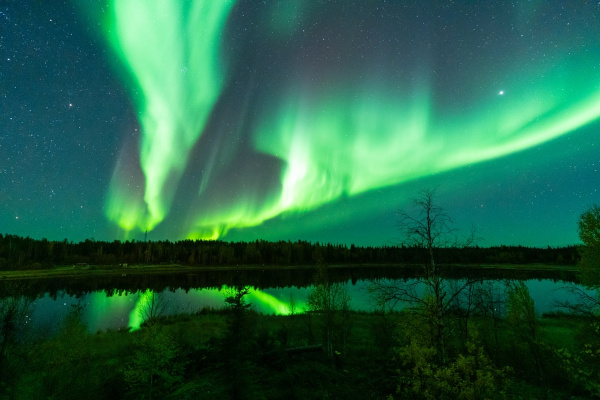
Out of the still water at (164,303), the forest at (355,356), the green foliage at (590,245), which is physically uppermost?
the green foliage at (590,245)

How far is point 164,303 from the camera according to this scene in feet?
197

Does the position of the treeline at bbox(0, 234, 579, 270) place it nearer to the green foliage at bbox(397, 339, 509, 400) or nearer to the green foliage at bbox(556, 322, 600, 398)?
the green foliage at bbox(556, 322, 600, 398)

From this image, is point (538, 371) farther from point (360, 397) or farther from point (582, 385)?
point (360, 397)

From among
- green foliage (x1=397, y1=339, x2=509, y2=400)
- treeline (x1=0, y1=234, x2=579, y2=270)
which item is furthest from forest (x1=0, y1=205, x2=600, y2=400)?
treeline (x1=0, y1=234, x2=579, y2=270)

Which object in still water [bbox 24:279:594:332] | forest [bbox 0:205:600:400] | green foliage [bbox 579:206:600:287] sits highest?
green foliage [bbox 579:206:600:287]

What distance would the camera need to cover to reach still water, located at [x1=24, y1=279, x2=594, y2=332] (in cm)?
4922

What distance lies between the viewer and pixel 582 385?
17.7 meters

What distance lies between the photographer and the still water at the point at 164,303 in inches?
1938

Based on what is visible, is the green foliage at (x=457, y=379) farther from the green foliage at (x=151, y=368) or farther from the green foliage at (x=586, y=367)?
the green foliage at (x=151, y=368)

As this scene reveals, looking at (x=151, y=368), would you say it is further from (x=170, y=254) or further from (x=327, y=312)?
(x=170, y=254)

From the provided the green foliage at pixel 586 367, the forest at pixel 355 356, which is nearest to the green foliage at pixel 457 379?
the forest at pixel 355 356

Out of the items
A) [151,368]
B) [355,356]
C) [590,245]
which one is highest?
[590,245]

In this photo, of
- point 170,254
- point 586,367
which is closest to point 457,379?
point 586,367

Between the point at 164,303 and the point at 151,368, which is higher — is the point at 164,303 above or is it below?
below
